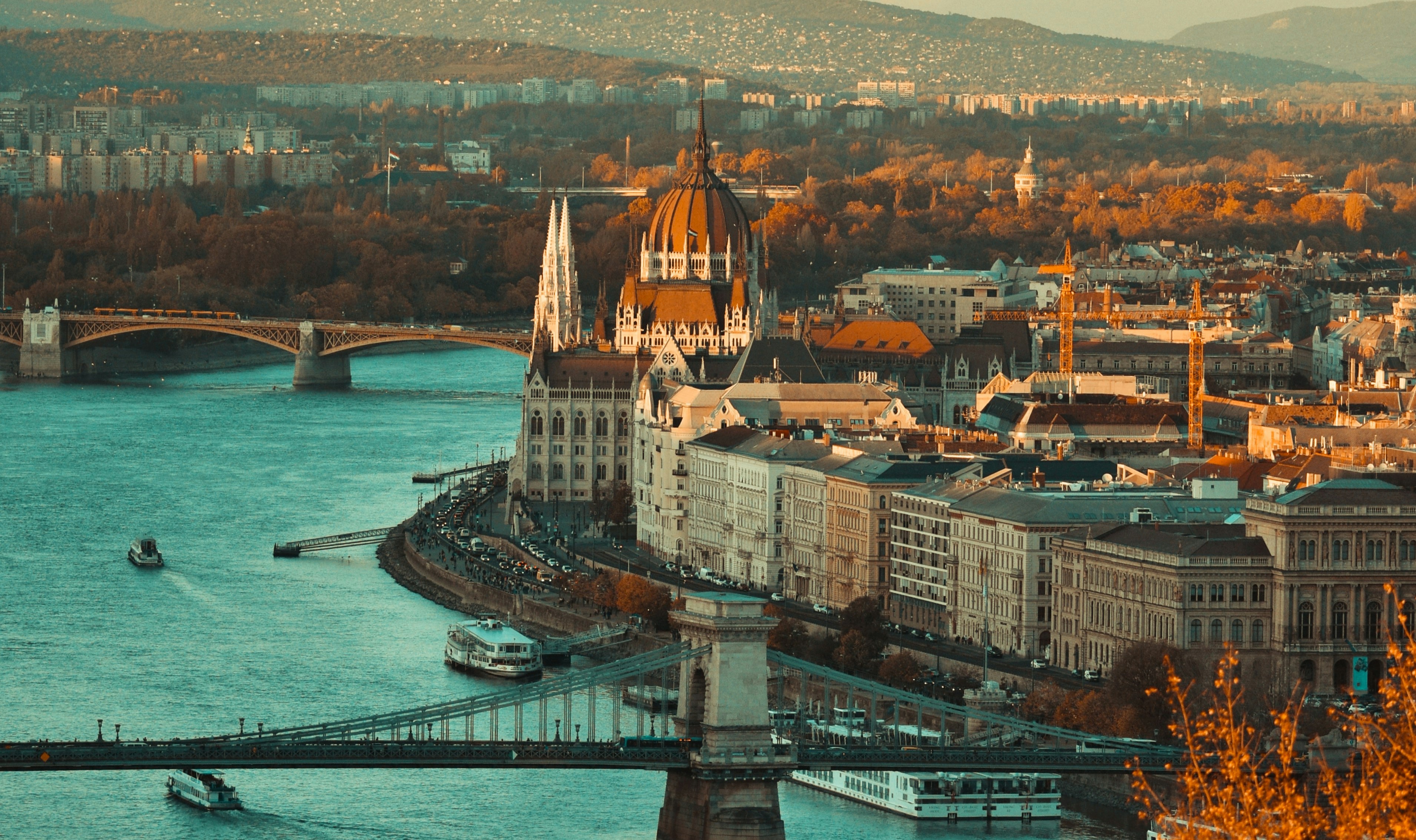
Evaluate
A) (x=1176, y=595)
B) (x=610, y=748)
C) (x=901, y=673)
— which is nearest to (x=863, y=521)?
(x=901, y=673)

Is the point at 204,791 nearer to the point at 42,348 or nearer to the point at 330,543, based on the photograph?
the point at 330,543

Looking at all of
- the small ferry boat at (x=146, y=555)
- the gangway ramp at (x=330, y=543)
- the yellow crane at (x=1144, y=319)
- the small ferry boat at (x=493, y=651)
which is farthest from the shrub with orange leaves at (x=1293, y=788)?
the gangway ramp at (x=330, y=543)

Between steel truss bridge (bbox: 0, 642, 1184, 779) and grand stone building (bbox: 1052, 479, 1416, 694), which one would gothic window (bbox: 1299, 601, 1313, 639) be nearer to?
grand stone building (bbox: 1052, 479, 1416, 694)

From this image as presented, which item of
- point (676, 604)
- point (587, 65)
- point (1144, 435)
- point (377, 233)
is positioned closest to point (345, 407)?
point (1144, 435)

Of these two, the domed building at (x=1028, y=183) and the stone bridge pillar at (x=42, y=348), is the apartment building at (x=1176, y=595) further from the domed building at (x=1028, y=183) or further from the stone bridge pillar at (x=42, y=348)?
the domed building at (x=1028, y=183)

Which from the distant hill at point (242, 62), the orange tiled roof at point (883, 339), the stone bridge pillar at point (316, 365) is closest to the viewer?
the orange tiled roof at point (883, 339)
